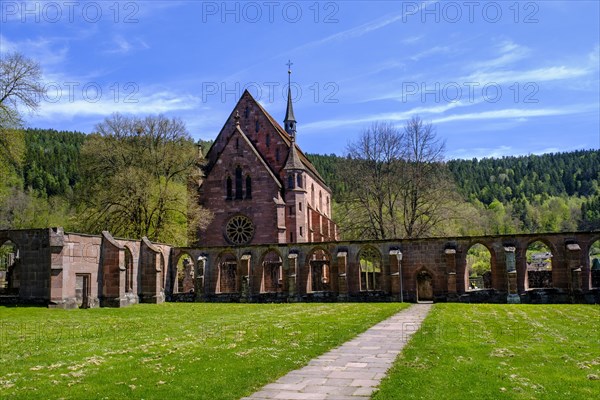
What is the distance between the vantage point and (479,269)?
214 feet

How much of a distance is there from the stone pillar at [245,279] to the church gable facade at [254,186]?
23.2ft

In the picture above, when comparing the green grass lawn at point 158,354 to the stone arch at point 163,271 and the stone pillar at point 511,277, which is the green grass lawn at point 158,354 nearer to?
the stone pillar at point 511,277

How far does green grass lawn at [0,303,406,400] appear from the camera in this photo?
334 inches

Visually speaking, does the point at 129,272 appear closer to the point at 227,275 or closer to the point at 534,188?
the point at 227,275

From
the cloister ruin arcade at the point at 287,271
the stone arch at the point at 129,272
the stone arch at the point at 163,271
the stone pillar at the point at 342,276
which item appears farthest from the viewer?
the stone arch at the point at 163,271

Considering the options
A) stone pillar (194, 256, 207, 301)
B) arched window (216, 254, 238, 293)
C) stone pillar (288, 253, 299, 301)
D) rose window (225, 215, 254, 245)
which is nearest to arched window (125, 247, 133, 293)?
stone pillar (194, 256, 207, 301)

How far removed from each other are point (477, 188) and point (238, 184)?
103855 mm

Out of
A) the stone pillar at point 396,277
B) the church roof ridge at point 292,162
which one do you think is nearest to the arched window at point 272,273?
the church roof ridge at point 292,162

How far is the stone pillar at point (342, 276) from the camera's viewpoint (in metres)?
33.4

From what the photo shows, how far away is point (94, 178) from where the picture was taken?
130ft

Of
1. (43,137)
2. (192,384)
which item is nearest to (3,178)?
(192,384)

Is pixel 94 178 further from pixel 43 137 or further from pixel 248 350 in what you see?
pixel 43 137

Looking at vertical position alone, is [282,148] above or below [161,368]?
above

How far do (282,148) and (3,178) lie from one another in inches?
858
